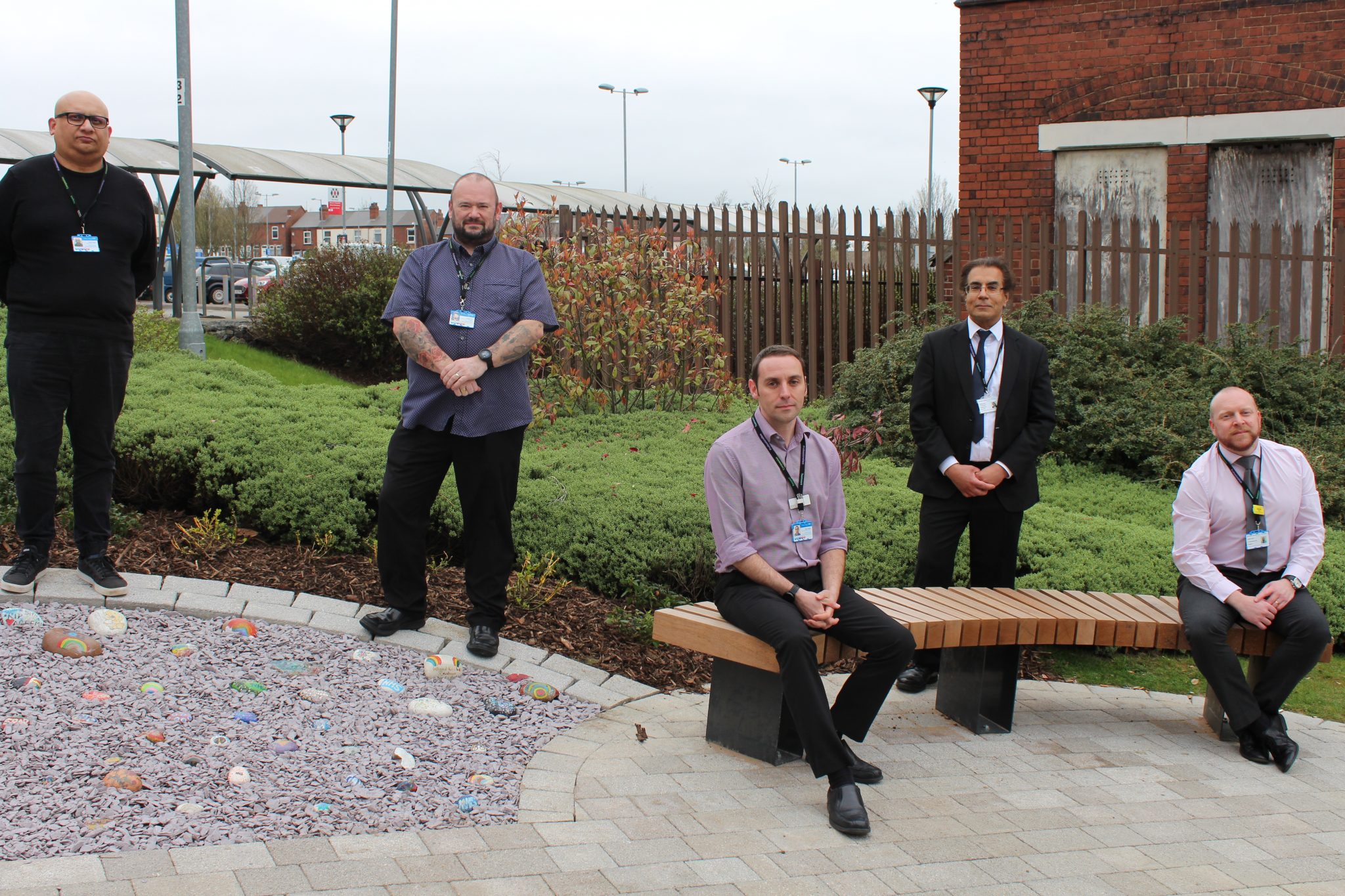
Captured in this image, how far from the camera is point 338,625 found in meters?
5.28

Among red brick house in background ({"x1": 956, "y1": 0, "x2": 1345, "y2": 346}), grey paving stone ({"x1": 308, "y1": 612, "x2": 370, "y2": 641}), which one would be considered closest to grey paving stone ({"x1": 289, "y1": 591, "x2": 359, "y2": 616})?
grey paving stone ({"x1": 308, "y1": 612, "x2": 370, "y2": 641})

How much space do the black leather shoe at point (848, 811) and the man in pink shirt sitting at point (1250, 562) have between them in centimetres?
168

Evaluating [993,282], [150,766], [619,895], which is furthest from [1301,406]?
[150,766]

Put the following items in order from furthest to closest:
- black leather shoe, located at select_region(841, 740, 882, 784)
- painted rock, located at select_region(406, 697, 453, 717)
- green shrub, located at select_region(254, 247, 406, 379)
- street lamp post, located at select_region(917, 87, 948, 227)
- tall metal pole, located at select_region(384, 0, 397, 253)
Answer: street lamp post, located at select_region(917, 87, 948, 227), tall metal pole, located at select_region(384, 0, 397, 253), green shrub, located at select_region(254, 247, 406, 379), painted rock, located at select_region(406, 697, 453, 717), black leather shoe, located at select_region(841, 740, 882, 784)

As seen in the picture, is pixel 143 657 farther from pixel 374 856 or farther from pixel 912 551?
pixel 912 551

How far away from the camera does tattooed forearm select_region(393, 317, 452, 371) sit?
16.2 feet

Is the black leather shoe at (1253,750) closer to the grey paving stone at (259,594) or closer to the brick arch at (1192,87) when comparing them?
the grey paving stone at (259,594)

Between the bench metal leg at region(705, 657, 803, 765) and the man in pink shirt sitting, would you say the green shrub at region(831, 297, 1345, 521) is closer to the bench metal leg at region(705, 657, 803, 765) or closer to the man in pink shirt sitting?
the man in pink shirt sitting

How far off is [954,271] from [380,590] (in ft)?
25.6

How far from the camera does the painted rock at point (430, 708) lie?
4.47 m

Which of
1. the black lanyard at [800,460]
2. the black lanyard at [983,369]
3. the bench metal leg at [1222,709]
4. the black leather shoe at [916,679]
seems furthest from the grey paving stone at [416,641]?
the bench metal leg at [1222,709]

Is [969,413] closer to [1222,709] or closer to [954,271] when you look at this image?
[1222,709]

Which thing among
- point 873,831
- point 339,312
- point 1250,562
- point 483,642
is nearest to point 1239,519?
point 1250,562

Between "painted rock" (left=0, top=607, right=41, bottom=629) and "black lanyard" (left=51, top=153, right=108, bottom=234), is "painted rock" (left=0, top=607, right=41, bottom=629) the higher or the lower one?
the lower one
